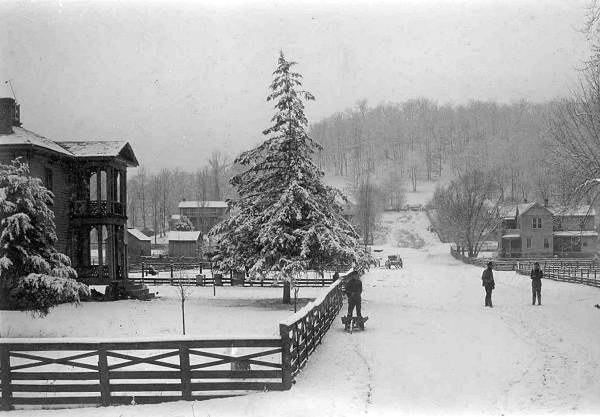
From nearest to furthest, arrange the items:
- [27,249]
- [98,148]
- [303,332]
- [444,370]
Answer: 1. [444,370]
2. [303,332]
3. [27,249]
4. [98,148]

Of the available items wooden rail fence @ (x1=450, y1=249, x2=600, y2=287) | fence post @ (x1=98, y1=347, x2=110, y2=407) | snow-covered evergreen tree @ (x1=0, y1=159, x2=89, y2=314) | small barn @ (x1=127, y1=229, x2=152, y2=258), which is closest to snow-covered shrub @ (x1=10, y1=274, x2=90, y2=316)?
snow-covered evergreen tree @ (x1=0, y1=159, x2=89, y2=314)

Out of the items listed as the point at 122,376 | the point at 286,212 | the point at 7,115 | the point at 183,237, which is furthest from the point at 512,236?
the point at 122,376

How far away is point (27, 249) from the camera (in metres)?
16.7

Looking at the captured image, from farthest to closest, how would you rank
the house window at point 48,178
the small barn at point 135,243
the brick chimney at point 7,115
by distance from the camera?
the small barn at point 135,243 < the house window at point 48,178 < the brick chimney at point 7,115

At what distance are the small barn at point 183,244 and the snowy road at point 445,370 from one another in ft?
165

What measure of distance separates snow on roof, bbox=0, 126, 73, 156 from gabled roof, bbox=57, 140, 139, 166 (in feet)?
3.50

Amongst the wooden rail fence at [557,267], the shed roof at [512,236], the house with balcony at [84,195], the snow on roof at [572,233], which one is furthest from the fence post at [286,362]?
the snow on roof at [572,233]

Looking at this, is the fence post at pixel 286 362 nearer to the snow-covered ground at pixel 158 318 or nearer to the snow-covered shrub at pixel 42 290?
the snow-covered ground at pixel 158 318

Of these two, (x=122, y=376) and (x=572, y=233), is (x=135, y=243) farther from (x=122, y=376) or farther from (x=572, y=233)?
(x=122, y=376)

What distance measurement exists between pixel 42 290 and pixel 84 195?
13352mm

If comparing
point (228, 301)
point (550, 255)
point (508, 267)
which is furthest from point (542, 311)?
point (550, 255)

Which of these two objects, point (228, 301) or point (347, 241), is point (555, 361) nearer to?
point (347, 241)

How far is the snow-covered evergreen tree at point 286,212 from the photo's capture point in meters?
24.2

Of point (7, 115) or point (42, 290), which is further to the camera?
point (7, 115)
